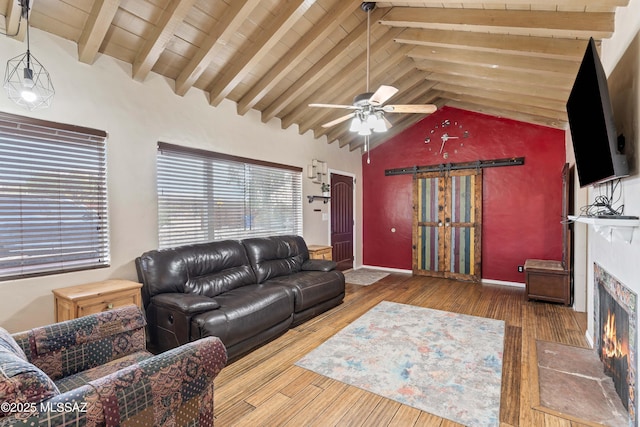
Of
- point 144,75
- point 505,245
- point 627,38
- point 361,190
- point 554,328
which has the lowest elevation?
point 554,328

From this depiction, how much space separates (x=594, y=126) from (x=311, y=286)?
293 centimetres

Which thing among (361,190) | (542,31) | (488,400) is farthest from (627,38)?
(361,190)

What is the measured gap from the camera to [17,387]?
3.19ft

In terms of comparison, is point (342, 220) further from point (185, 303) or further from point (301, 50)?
point (185, 303)

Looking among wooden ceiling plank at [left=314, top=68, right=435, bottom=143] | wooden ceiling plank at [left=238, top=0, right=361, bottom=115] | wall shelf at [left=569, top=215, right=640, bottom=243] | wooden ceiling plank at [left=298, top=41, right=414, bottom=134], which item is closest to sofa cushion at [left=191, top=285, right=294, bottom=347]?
wooden ceiling plank at [left=238, top=0, right=361, bottom=115]

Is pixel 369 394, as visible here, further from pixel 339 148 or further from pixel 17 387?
pixel 339 148

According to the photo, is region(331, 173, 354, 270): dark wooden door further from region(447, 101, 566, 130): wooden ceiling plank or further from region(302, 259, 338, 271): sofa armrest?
region(447, 101, 566, 130): wooden ceiling plank

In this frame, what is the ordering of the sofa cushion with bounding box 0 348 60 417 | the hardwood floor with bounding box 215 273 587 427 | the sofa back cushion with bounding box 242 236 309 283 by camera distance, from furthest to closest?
the sofa back cushion with bounding box 242 236 309 283 → the hardwood floor with bounding box 215 273 587 427 → the sofa cushion with bounding box 0 348 60 417

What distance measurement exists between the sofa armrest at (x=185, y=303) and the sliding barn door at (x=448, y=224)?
184 inches

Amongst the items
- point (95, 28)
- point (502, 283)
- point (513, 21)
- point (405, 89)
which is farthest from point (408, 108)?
point (502, 283)

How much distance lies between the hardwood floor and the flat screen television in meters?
1.64

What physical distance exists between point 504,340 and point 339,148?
14.7 feet

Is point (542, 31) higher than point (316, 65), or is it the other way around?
point (316, 65)

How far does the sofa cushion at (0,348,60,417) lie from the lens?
0.95m
